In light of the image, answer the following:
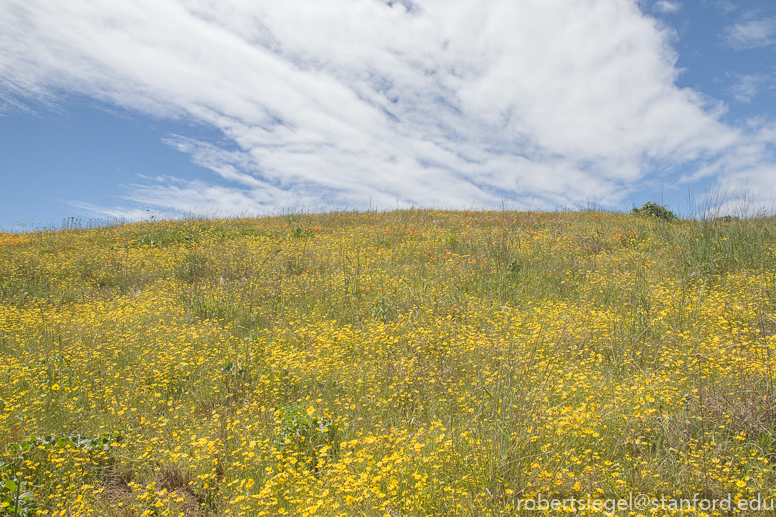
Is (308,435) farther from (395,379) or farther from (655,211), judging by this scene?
(655,211)

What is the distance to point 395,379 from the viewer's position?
431 cm

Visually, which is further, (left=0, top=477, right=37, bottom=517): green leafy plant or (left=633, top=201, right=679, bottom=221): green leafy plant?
(left=633, top=201, right=679, bottom=221): green leafy plant

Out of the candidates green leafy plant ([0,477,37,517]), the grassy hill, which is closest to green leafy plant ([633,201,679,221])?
the grassy hill

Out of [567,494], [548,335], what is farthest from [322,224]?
[567,494]

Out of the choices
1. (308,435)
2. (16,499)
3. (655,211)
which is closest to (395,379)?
(308,435)

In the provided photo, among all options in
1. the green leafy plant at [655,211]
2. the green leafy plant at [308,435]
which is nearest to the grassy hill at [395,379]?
the green leafy plant at [308,435]

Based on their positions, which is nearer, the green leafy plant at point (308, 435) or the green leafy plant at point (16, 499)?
the green leafy plant at point (16, 499)

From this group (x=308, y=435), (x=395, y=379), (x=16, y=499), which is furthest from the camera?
(x=395, y=379)

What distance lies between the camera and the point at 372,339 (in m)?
5.31

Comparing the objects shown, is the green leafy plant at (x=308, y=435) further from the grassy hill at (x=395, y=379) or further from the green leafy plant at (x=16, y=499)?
the green leafy plant at (x=16, y=499)

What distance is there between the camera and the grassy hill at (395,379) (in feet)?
9.42

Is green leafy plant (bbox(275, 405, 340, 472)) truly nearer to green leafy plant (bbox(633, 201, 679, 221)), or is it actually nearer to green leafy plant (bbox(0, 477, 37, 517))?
green leafy plant (bbox(0, 477, 37, 517))

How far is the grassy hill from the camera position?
2871 mm

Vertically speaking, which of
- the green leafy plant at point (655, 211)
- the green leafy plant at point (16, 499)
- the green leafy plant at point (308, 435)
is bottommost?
the green leafy plant at point (16, 499)
